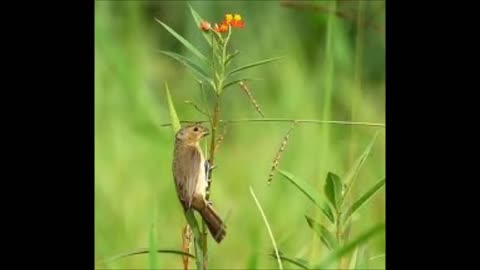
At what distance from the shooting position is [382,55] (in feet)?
5.99

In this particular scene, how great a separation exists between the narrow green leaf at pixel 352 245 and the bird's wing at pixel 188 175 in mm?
181

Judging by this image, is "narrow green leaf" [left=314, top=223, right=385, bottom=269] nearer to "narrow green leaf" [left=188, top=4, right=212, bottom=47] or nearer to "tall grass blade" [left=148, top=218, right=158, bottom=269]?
"tall grass blade" [left=148, top=218, right=158, bottom=269]

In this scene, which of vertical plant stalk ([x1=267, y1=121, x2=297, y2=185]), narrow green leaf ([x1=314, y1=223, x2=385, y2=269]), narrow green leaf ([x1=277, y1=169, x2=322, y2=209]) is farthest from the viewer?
vertical plant stalk ([x1=267, y1=121, x2=297, y2=185])

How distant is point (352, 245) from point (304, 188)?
0.14 m

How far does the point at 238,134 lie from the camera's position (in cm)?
177

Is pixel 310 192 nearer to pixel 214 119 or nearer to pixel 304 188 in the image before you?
pixel 304 188

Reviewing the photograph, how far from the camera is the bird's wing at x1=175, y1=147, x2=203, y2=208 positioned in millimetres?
1671

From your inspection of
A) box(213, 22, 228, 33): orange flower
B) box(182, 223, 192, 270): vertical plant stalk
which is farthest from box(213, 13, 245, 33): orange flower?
box(182, 223, 192, 270): vertical plant stalk

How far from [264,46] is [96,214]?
1.09 ft

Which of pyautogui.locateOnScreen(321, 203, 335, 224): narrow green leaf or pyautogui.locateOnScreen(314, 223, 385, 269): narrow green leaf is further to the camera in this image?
pyautogui.locateOnScreen(321, 203, 335, 224): narrow green leaf

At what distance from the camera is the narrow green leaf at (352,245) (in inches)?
59.4
